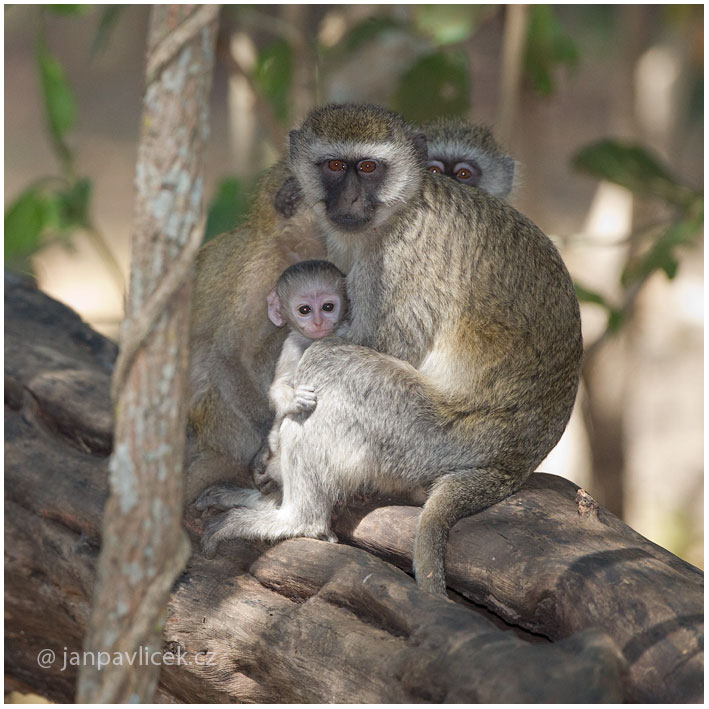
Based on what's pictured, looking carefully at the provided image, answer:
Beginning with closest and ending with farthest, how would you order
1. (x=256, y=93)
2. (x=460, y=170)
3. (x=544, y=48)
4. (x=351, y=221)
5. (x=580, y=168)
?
(x=351, y=221) < (x=460, y=170) < (x=580, y=168) < (x=256, y=93) < (x=544, y=48)

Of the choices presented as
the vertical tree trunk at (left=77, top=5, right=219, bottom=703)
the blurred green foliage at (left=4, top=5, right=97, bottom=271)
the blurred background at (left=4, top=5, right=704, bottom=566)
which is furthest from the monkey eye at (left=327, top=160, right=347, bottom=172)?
the blurred green foliage at (left=4, top=5, right=97, bottom=271)

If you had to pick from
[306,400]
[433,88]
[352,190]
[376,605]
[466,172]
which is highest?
[433,88]

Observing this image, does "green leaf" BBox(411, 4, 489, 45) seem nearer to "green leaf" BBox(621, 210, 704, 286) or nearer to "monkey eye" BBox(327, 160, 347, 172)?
"green leaf" BBox(621, 210, 704, 286)

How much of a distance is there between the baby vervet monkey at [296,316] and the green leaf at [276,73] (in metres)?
2.75

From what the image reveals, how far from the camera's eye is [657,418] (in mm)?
9422

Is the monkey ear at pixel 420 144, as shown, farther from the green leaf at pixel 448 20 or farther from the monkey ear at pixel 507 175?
the green leaf at pixel 448 20

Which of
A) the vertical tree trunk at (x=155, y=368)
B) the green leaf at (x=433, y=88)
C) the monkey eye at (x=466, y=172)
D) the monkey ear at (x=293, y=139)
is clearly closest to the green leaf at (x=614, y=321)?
the monkey eye at (x=466, y=172)

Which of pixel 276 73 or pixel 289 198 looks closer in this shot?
pixel 289 198

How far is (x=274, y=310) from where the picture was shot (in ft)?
12.8

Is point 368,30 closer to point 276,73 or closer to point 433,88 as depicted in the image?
point 433,88

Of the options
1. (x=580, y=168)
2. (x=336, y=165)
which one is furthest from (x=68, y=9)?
(x=580, y=168)

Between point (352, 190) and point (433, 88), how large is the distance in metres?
2.23

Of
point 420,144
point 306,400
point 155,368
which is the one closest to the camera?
point 155,368

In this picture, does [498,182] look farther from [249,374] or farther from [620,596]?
[620,596]
